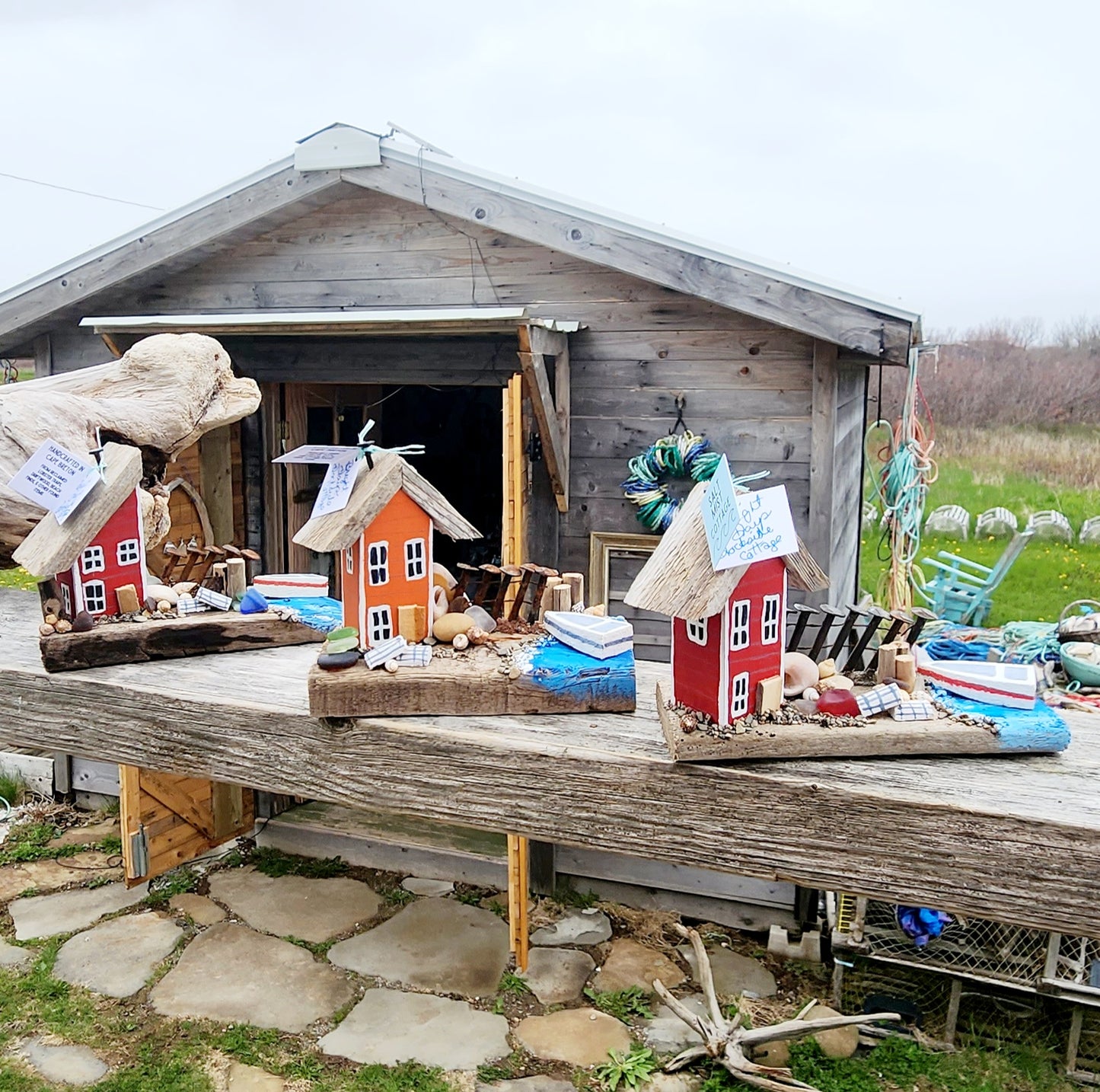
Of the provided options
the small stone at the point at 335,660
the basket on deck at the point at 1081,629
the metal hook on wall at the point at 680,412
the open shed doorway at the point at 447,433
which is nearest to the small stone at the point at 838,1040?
the metal hook on wall at the point at 680,412

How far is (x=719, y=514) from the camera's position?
161 centimetres

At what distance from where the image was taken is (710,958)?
183 inches

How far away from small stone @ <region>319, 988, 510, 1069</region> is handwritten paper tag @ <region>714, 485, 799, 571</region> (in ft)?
9.81

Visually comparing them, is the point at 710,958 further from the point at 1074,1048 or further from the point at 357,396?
the point at 357,396

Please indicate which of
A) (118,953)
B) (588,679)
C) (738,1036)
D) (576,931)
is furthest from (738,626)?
(118,953)

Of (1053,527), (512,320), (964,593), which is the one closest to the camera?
(512,320)

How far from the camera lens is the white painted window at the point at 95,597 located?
2.24 meters

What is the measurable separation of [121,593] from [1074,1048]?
12.4ft

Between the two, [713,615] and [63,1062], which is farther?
[63,1062]

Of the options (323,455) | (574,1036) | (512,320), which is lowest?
(574,1036)

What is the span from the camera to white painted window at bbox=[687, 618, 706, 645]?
169 centimetres

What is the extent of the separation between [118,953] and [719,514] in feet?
13.5

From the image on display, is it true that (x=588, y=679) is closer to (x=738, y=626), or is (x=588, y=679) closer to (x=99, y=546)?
(x=738, y=626)

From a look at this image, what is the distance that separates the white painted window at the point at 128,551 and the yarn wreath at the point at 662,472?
2.65 metres
